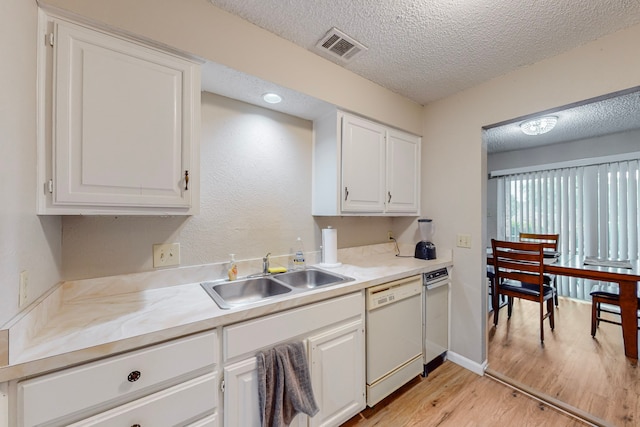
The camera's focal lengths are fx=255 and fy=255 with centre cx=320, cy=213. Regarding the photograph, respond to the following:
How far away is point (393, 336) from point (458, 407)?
62 centimetres

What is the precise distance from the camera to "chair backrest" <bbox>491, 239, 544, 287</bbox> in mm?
2471

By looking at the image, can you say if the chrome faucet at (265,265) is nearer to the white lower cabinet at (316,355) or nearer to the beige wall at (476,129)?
the white lower cabinet at (316,355)

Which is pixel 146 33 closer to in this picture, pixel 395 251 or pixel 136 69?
pixel 136 69

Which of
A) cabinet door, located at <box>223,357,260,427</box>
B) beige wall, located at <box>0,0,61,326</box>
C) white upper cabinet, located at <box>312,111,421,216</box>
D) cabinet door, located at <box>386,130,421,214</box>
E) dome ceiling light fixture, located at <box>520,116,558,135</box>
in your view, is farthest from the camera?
dome ceiling light fixture, located at <box>520,116,558,135</box>

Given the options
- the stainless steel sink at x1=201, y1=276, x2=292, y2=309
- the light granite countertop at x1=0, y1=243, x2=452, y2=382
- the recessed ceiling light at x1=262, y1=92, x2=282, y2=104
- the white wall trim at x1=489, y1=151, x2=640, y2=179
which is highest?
the recessed ceiling light at x1=262, y1=92, x2=282, y2=104

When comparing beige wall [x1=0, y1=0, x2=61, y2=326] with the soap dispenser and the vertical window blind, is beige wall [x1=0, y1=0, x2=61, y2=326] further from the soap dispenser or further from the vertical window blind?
the vertical window blind

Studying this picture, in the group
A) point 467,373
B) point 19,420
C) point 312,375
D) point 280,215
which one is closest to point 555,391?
point 467,373

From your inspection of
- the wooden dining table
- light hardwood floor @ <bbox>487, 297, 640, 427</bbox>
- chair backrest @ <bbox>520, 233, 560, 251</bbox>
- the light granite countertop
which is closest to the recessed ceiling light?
the light granite countertop

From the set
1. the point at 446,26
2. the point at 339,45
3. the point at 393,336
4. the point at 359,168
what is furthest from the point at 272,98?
the point at 393,336

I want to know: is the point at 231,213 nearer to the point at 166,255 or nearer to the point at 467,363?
the point at 166,255

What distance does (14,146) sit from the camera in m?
0.80

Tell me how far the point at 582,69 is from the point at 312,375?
2.49 meters

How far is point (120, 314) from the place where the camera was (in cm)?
108

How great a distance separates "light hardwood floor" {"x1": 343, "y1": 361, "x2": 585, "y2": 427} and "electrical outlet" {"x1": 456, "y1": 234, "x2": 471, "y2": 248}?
3.42 feet
